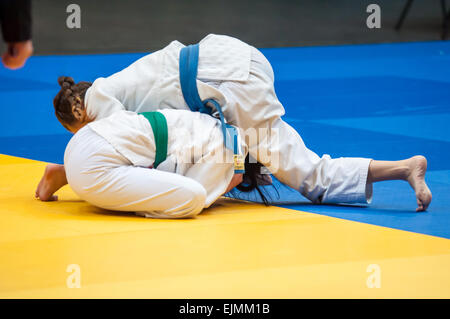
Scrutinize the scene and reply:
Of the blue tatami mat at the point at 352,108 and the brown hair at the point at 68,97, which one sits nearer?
the brown hair at the point at 68,97

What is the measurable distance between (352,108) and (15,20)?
5695 millimetres

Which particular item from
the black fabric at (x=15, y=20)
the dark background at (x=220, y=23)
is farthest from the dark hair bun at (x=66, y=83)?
the dark background at (x=220, y=23)

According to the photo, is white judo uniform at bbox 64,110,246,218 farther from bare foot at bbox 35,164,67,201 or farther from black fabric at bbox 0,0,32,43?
black fabric at bbox 0,0,32,43

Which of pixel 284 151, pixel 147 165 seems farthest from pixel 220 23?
pixel 147 165

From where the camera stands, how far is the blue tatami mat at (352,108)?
506cm

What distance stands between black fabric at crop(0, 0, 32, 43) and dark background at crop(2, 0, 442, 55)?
9.93 metres

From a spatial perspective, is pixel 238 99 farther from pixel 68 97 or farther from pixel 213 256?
pixel 213 256

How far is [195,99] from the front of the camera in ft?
15.5

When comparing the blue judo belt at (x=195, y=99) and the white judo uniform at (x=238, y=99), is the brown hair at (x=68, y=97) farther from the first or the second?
the blue judo belt at (x=195, y=99)

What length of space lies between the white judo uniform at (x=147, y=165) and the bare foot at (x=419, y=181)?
1025mm

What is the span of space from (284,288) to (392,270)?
528 millimetres

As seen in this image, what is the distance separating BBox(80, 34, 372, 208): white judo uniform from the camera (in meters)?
4.69

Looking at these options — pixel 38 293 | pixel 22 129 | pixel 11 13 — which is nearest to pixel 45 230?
pixel 38 293
